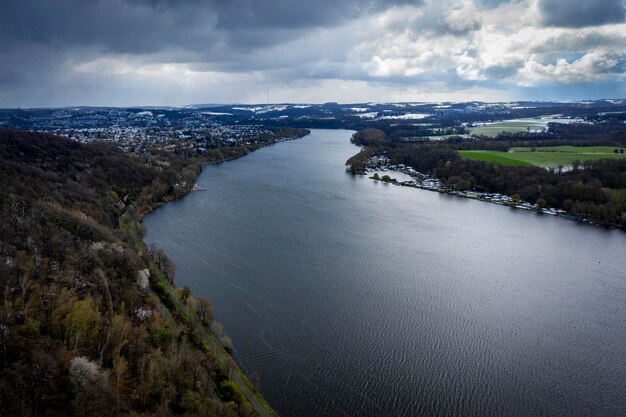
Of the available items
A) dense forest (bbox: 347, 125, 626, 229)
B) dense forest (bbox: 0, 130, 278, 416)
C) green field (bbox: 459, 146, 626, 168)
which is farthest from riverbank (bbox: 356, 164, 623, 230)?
dense forest (bbox: 0, 130, 278, 416)

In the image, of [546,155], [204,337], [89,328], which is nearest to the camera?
[89,328]

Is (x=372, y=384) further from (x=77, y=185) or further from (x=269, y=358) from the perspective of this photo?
(x=77, y=185)

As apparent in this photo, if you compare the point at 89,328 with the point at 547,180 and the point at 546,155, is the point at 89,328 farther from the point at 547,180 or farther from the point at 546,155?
the point at 546,155

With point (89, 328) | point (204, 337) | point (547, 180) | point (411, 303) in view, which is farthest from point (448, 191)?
point (89, 328)

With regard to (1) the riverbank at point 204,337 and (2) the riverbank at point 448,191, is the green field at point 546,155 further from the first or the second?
(1) the riverbank at point 204,337

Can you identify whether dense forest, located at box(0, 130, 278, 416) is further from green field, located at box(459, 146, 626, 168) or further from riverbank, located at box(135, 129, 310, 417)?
green field, located at box(459, 146, 626, 168)
